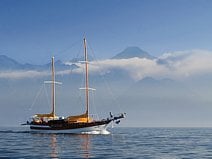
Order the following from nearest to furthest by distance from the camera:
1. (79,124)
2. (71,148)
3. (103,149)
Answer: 1. (103,149)
2. (71,148)
3. (79,124)

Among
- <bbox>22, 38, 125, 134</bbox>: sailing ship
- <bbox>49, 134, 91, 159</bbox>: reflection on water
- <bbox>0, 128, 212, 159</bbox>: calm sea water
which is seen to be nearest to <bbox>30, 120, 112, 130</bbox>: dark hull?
<bbox>22, 38, 125, 134</bbox>: sailing ship

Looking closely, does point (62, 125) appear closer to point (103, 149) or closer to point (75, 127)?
point (75, 127)

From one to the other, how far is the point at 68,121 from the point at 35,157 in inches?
3298

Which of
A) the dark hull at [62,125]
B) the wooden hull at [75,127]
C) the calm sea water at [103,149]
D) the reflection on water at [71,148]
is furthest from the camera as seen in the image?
the dark hull at [62,125]

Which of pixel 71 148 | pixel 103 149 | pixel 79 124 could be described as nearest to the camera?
pixel 103 149

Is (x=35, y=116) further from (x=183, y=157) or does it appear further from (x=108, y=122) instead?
(x=183, y=157)

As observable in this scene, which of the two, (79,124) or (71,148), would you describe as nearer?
(71,148)

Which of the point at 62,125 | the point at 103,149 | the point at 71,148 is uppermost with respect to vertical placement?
the point at 62,125

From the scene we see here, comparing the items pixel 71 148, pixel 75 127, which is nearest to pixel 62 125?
pixel 75 127

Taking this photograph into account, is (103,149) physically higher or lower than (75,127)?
lower

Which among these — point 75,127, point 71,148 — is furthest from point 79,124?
point 71,148

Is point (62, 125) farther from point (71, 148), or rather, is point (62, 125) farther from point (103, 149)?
point (103, 149)

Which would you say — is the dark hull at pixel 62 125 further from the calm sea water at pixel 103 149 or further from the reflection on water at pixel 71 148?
the reflection on water at pixel 71 148

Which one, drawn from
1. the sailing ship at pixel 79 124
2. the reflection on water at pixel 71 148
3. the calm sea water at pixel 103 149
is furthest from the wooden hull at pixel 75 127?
the reflection on water at pixel 71 148
